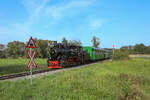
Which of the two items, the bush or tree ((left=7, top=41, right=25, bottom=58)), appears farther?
tree ((left=7, top=41, right=25, bottom=58))

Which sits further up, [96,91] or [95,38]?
[95,38]

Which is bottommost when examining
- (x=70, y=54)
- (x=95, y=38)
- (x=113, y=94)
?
(x=113, y=94)

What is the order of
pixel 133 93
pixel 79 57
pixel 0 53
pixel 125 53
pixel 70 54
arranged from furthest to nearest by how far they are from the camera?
pixel 0 53 < pixel 125 53 < pixel 79 57 < pixel 70 54 < pixel 133 93

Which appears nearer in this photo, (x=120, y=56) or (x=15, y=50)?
(x=120, y=56)

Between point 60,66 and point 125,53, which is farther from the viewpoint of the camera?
point 125,53

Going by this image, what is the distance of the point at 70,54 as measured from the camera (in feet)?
58.9

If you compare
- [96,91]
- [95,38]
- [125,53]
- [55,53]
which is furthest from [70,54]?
[95,38]

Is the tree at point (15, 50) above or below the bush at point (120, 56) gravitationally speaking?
above

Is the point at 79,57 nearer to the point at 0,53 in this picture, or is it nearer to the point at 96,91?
the point at 96,91

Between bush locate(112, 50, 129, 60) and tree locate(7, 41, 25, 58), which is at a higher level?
tree locate(7, 41, 25, 58)

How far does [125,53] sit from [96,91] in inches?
982

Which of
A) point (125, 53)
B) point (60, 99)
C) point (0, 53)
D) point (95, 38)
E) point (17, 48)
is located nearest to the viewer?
point (60, 99)

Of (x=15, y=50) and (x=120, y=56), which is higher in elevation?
(x=15, y=50)

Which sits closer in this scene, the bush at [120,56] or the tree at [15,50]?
the bush at [120,56]
